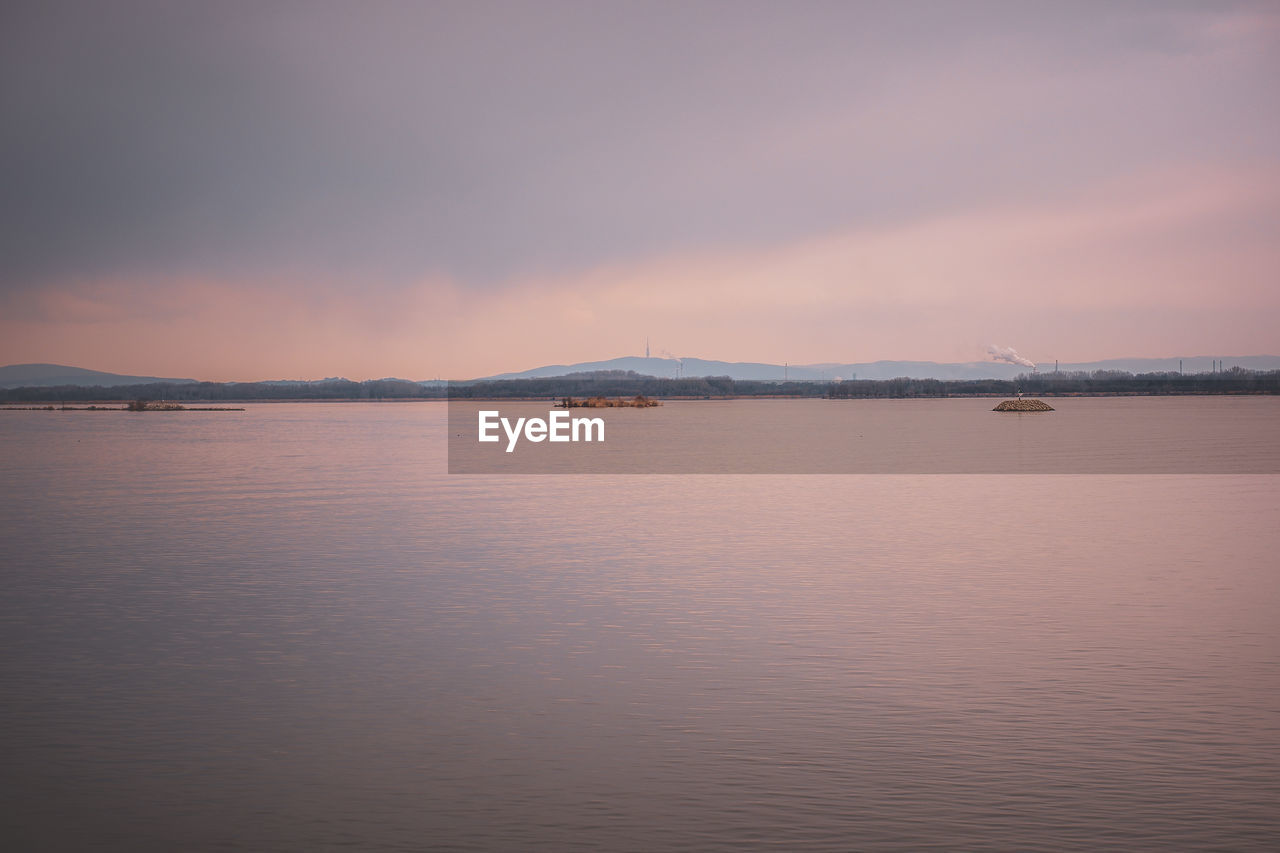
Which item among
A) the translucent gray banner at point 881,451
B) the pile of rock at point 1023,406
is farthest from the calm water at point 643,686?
the pile of rock at point 1023,406

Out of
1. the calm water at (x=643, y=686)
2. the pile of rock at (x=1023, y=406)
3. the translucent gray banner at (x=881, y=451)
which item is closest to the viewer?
the calm water at (x=643, y=686)

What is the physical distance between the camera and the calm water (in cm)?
967

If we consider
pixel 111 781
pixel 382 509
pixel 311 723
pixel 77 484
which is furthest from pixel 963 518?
pixel 77 484

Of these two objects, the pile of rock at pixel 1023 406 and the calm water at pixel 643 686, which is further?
the pile of rock at pixel 1023 406

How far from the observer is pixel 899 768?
1079 cm

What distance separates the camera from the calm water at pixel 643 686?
31.7ft

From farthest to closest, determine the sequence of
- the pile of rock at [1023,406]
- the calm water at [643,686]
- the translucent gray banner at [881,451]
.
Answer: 1. the pile of rock at [1023,406]
2. the translucent gray banner at [881,451]
3. the calm water at [643,686]

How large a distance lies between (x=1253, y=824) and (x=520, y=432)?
10168 cm

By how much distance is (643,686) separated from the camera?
14.0 meters

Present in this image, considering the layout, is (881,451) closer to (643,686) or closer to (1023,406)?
(643,686)

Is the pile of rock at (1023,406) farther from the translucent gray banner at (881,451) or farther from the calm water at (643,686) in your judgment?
the calm water at (643,686)

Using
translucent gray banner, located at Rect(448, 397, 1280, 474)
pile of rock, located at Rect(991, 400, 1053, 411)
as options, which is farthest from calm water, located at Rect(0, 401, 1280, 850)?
pile of rock, located at Rect(991, 400, 1053, 411)

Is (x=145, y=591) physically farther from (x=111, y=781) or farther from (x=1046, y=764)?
(x=1046, y=764)

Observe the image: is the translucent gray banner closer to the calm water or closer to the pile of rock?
the calm water
